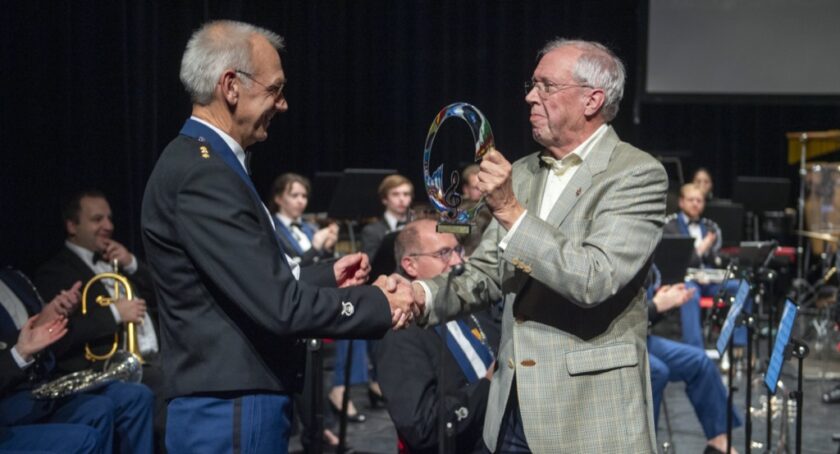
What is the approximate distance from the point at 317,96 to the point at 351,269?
25.0 ft

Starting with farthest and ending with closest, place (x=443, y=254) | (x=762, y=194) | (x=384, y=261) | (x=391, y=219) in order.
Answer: (x=762, y=194) → (x=391, y=219) → (x=384, y=261) → (x=443, y=254)

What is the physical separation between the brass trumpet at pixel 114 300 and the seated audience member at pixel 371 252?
1232 millimetres

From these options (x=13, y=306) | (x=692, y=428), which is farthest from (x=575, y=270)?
(x=692, y=428)

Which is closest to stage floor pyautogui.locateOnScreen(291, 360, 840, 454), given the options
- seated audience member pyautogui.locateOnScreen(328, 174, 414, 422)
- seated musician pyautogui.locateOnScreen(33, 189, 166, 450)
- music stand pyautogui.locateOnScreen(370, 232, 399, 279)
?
seated audience member pyautogui.locateOnScreen(328, 174, 414, 422)

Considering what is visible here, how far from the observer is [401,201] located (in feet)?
24.6

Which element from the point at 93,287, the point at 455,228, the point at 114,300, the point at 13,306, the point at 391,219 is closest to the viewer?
the point at 455,228

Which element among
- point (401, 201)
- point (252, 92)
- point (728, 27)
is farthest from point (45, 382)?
point (728, 27)

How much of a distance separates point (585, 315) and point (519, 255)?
0.92 feet

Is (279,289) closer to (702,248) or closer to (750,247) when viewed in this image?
(750,247)

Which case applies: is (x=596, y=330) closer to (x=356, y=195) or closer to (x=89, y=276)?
(x=89, y=276)

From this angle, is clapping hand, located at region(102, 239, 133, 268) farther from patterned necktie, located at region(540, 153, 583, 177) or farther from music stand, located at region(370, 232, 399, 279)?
patterned necktie, located at region(540, 153, 583, 177)

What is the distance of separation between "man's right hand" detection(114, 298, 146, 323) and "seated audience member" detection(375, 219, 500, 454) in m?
1.58

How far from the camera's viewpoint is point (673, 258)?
570 centimetres

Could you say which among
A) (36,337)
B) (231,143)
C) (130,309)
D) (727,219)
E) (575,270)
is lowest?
(727,219)
